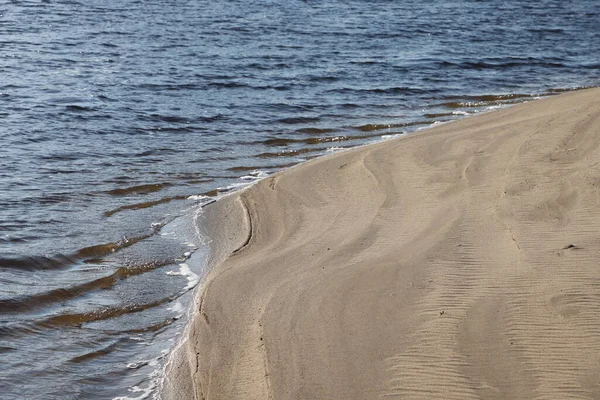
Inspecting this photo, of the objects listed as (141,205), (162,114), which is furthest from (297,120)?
(141,205)

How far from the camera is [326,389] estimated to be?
4.87 meters

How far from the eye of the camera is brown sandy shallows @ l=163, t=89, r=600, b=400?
496 centimetres

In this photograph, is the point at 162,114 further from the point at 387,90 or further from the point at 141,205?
the point at 387,90

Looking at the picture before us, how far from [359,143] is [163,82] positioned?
5.04 m

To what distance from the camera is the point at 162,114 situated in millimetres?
12719

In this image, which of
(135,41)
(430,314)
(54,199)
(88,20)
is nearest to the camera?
(430,314)

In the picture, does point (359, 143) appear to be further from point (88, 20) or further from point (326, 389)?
point (88, 20)

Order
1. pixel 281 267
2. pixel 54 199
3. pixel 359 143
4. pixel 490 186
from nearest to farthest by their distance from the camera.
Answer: pixel 281 267, pixel 490 186, pixel 54 199, pixel 359 143

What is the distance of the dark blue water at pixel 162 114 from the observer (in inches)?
243

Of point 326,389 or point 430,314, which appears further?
point 430,314

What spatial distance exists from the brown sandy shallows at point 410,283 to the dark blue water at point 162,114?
→ 56cm

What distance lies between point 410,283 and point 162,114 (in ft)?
24.9

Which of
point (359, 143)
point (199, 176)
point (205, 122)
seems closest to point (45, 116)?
point (205, 122)

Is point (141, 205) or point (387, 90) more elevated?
point (141, 205)
